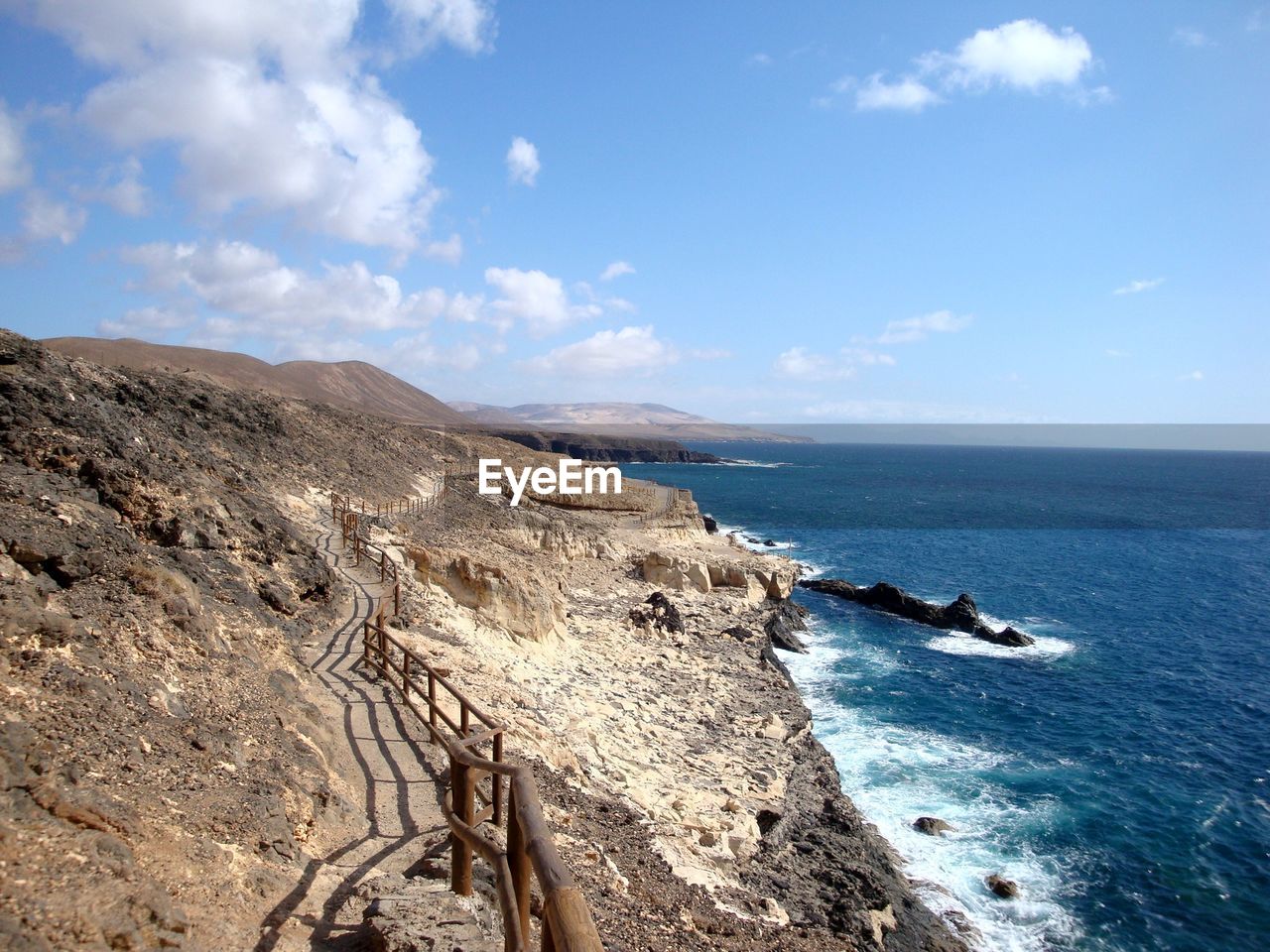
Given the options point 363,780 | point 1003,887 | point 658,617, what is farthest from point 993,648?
point 363,780

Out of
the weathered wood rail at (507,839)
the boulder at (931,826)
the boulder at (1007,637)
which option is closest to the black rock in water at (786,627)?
the boulder at (1007,637)

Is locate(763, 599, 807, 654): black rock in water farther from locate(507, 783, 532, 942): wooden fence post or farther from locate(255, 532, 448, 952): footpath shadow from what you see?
locate(507, 783, 532, 942): wooden fence post

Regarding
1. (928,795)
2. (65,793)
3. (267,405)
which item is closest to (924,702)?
(928,795)

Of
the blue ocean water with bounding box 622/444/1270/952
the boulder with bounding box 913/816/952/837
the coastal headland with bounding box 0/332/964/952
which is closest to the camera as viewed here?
the coastal headland with bounding box 0/332/964/952

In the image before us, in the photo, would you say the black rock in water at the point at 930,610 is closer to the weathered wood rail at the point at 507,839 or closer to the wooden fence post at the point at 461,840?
the weathered wood rail at the point at 507,839

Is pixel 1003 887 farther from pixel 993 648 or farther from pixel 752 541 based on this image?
pixel 752 541

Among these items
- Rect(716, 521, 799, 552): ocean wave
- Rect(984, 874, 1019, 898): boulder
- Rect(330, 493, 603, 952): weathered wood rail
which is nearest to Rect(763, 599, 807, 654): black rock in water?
Rect(716, 521, 799, 552): ocean wave
